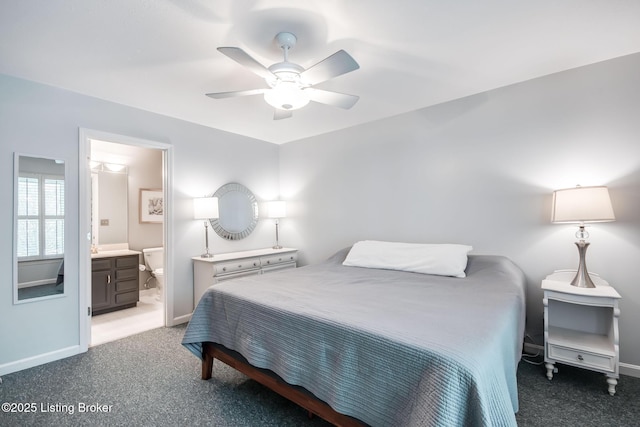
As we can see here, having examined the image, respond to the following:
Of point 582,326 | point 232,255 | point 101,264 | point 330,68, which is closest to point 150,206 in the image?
point 101,264

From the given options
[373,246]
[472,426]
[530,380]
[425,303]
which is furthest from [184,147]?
[530,380]

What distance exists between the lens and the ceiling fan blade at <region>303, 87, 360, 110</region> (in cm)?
203

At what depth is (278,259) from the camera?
4.00 metres

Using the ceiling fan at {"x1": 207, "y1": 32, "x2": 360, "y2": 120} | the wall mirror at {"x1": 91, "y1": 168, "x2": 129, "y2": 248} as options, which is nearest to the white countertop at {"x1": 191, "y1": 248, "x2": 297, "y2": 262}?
the wall mirror at {"x1": 91, "y1": 168, "x2": 129, "y2": 248}

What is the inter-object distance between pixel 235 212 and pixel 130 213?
186cm

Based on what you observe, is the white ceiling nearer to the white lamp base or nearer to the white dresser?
the white lamp base

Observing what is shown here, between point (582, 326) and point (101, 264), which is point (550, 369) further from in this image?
point (101, 264)

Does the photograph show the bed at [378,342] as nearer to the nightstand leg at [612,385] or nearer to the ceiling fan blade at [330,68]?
the nightstand leg at [612,385]

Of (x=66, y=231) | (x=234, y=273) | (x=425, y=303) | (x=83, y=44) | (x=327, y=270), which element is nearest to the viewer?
(x=425, y=303)

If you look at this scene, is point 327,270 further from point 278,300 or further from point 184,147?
point 184,147

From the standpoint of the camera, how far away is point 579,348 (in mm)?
2055

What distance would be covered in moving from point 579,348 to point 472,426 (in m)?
1.62

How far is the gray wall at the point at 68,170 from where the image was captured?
7.73ft

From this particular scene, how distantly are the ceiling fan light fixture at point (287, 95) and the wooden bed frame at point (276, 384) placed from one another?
172cm
